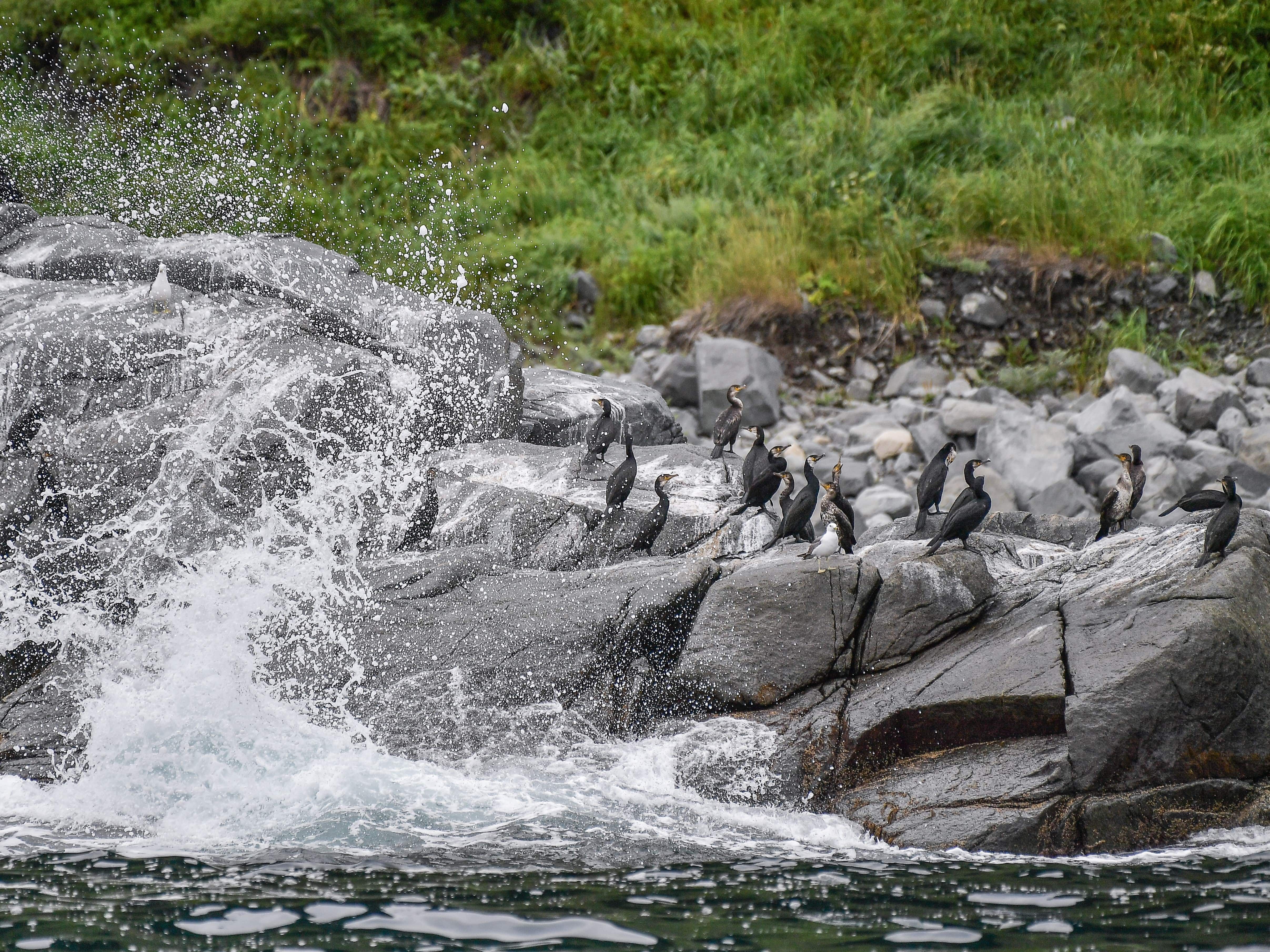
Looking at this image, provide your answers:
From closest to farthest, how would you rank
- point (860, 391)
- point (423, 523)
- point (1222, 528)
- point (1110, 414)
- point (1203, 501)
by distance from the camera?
point (1222, 528) → point (1203, 501) → point (423, 523) → point (1110, 414) → point (860, 391)

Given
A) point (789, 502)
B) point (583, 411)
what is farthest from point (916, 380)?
point (789, 502)

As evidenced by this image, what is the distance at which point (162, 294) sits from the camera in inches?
363

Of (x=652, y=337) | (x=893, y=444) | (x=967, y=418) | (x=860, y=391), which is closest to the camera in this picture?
(x=893, y=444)

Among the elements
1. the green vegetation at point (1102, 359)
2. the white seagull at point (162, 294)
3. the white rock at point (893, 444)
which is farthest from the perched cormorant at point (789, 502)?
the green vegetation at point (1102, 359)

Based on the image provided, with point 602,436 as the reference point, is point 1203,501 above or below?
below

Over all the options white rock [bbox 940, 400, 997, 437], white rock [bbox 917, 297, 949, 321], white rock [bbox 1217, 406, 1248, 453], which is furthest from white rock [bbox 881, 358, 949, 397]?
white rock [bbox 1217, 406, 1248, 453]

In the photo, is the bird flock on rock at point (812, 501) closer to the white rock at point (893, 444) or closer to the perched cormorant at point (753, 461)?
the perched cormorant at point (753, 461)

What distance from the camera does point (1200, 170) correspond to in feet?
49.0

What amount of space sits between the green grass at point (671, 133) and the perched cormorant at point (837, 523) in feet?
25.1

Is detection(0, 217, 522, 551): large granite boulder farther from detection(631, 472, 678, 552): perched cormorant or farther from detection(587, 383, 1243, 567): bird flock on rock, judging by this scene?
detection(631, 472, 678, 552): perched cormorant

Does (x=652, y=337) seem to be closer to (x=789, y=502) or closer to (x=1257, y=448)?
(x=1257, y=448)

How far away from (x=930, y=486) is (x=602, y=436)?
91.3 inches

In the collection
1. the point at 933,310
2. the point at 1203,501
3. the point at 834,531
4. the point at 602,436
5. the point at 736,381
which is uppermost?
the point at 933,310

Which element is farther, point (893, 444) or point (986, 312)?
point (986, 312)
